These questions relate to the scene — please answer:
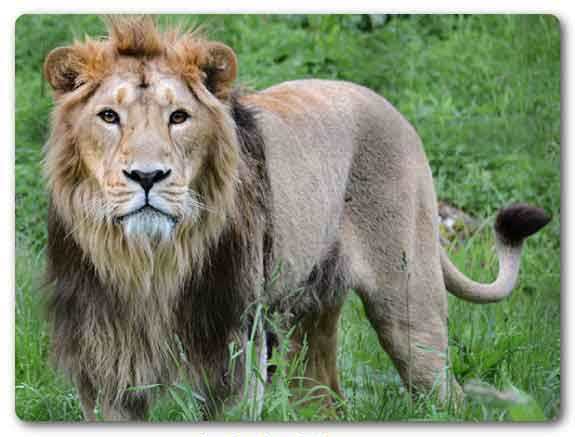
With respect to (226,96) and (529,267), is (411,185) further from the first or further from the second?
(226,96)

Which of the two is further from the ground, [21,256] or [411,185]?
[411,185]

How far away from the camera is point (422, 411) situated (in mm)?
3531

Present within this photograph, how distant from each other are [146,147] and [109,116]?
16cm

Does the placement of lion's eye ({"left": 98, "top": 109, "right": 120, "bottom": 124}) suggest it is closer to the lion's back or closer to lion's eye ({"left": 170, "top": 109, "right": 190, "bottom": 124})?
lion's eye ({"left": 170, "top": 109, "right": 190, "bottom": 124})

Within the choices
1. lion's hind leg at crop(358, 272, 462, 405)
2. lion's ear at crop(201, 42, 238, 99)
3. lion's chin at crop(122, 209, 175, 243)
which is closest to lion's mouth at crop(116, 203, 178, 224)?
lion's chin at crop(122, 209, 175, 243)

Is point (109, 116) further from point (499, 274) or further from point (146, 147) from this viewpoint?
point (499, 274)

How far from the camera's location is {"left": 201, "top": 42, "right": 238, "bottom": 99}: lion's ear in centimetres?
307

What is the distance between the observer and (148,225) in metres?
2.91

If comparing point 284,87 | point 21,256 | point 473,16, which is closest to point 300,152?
point 284,87

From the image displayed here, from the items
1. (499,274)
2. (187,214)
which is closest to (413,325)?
(499,274)

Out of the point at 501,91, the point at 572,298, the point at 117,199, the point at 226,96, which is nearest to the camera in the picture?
the point at 117,199

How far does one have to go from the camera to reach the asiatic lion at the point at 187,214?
2971 mm

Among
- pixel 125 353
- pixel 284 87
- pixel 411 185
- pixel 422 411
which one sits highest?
pixel 284 87

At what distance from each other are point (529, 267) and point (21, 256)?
64.0 inches
